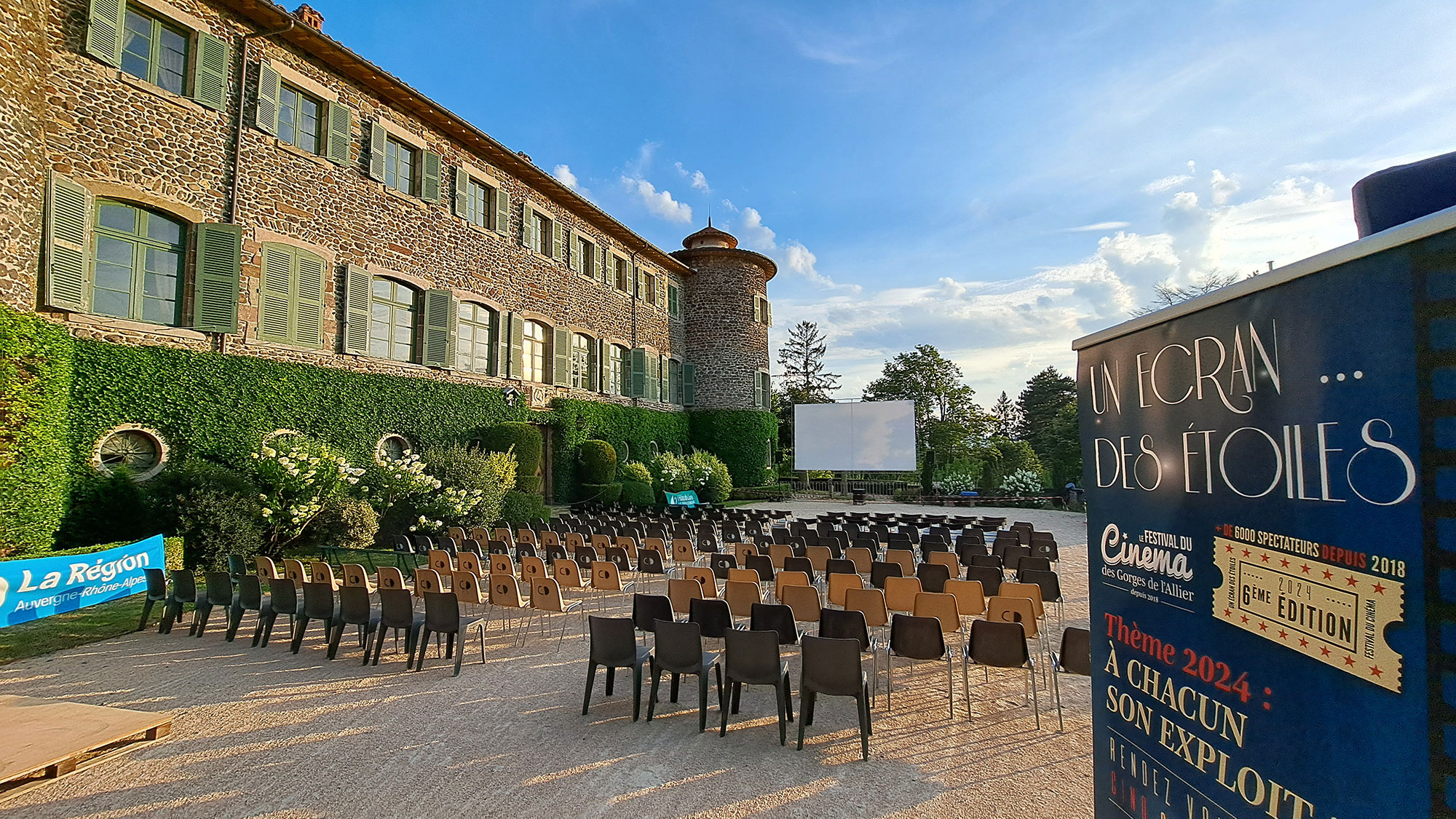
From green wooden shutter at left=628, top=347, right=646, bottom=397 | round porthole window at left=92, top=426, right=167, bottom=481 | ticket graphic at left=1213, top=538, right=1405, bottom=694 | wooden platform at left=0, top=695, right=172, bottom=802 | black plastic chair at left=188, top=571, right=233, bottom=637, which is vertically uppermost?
green wooden shutter at left=628, top=347, right=646, bottom=397

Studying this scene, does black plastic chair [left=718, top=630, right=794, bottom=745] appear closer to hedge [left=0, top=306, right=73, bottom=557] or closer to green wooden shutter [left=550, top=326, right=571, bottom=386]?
hedge [left=0, top=306, right=73, bottom=557]

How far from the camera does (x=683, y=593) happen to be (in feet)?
19.0

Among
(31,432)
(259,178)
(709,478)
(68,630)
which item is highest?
(259,178)

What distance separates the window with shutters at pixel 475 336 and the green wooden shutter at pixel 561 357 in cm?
198

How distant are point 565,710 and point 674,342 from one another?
19.5m

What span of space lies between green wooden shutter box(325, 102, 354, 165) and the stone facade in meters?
0.09

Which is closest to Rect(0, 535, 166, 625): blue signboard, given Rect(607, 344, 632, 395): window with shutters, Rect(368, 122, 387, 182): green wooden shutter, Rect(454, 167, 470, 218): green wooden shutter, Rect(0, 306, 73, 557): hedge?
Rect(0, 306, 73, 557): hedge

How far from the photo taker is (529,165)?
1580 cm

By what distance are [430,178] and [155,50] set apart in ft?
15.3

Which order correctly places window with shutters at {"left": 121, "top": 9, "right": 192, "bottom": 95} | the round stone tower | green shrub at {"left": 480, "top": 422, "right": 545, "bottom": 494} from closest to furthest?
window with shutters at {"left": 121, "top": 9, "right": 192, "bottom": 95} → green shrub at {"left": 480, "top": 422, "right": 545, "bottom": 494} → the round stone tower

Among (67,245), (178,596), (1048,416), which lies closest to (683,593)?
(178,596)

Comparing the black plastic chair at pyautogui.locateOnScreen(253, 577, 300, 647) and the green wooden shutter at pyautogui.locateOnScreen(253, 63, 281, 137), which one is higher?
the green wooden shutter at pyautogui.locateOnScreen(253, 63, 281, 137)

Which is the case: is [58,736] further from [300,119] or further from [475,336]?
[475,336]

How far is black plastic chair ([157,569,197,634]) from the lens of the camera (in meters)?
6.02
